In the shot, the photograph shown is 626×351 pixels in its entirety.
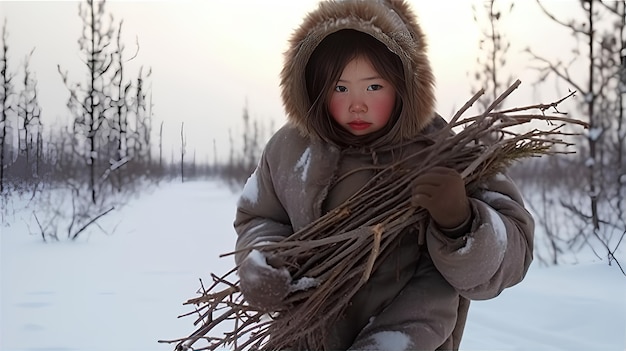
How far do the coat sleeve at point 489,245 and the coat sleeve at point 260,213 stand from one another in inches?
18.7

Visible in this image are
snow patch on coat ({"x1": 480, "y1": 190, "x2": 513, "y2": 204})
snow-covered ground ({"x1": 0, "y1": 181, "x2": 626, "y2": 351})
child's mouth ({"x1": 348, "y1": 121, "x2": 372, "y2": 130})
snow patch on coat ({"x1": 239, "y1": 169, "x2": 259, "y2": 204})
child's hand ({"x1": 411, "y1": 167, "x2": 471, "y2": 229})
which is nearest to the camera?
child's hand ({"x1": 411, "y1": 167, "x2": 471, "y2": 229})

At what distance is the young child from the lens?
124cm

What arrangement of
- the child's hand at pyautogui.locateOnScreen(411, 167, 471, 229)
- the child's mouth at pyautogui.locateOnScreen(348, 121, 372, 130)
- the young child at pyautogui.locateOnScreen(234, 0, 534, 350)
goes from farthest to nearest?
the child's mouth at pyautogui.locateOnScreen(348, 121, 372, 130) < the young child at pyautogui.locateOnScreen(234, 0, 534, 350) < the child's hand at pyautogui.locateOnScreen(411, 167, 471, 229)

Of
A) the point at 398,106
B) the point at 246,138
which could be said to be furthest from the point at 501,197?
the point at 246,138

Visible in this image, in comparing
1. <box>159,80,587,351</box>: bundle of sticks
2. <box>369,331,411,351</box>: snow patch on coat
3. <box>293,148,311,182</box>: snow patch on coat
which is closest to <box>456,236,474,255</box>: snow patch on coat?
<box>159,80,587,351</box>: bundle of sticks

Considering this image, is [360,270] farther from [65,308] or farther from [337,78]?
[65,308]

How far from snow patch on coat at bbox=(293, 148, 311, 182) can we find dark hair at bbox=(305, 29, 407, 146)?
0.07m

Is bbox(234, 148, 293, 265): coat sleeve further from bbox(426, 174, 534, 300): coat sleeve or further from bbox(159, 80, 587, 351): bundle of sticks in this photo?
bbox(426, 174, 534, 300): coat sleeve

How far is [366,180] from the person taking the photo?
1.45m

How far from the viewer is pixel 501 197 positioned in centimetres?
135

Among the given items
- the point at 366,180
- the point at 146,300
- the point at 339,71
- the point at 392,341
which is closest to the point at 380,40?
the point at 339,71

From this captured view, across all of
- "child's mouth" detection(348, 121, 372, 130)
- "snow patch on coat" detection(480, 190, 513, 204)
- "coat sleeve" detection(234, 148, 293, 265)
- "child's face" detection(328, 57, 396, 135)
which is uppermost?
"child's face" detection(328, 57, 396, 135)

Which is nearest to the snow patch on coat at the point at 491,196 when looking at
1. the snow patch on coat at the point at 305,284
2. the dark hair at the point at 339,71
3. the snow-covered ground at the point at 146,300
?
the dark hair at the point at 339,71

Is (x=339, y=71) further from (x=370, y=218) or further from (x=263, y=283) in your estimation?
(x=263, y=283)
